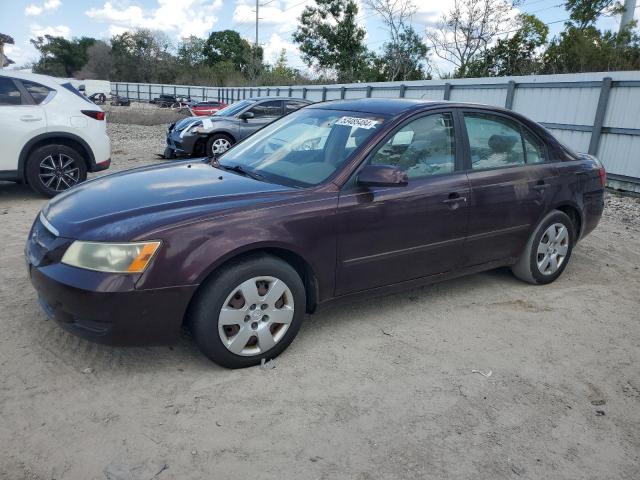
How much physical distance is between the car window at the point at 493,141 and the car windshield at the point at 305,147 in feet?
2.83

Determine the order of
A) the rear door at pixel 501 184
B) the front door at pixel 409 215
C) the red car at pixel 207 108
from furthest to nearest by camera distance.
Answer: the red car at pixel 207 108
the rear door at pixel 501 184
the front door at pixel 409 215

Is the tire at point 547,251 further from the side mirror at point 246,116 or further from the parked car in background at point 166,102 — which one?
the parked car in background at point 166,102

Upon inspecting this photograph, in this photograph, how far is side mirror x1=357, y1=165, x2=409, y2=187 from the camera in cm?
334

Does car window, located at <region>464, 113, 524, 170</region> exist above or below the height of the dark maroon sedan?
above

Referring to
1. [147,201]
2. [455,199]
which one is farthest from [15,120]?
[455,199]

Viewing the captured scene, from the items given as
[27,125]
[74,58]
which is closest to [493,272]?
[27,125]

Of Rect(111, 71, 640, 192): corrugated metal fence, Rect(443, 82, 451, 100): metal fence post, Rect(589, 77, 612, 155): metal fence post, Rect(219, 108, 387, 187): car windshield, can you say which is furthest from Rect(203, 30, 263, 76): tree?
Rect(219, 108, 387, 187): car windshield

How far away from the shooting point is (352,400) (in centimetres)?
294

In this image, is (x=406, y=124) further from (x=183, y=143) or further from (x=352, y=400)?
(x=183, y=143)

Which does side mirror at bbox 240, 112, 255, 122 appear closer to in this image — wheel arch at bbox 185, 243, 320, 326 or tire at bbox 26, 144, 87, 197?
tire at bbox 26, 144, 87, 197

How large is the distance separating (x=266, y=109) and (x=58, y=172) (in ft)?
19.4

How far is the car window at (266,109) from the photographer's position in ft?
40.5

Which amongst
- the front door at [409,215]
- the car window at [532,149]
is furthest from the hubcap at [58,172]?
the car window at [532,149]

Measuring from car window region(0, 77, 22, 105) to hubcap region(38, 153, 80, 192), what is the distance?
799 mm
